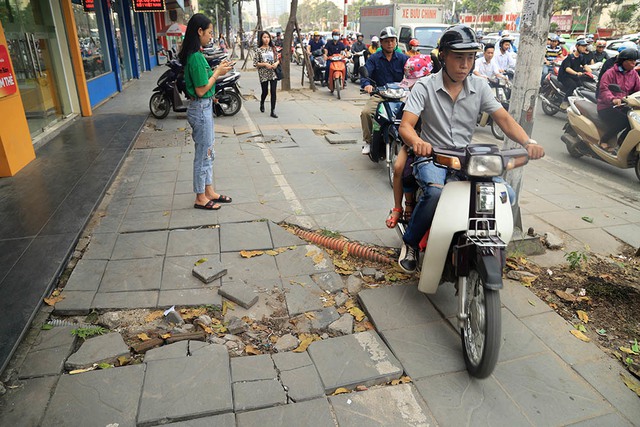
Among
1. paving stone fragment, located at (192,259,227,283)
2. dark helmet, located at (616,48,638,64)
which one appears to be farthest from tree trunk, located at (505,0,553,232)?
dark helmet, located at (616,48,638,64)

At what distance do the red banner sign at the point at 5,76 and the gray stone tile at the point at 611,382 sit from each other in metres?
6.32

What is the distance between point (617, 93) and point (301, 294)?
628 cm

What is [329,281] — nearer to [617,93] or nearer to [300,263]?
[300,263]

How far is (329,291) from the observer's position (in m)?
3.51

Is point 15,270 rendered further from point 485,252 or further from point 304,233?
point 485,252

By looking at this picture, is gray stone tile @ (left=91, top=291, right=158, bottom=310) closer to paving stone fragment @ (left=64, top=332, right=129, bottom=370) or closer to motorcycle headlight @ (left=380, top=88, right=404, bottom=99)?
paving stone fragment @ (left=64, top=332, right=129, bottom=370)

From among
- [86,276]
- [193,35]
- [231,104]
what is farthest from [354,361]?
[231,104]

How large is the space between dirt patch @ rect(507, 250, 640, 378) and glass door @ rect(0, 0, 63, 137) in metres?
7.39

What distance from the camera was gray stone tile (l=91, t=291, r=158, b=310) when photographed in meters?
3.21

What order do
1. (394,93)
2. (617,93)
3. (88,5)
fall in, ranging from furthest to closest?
(88,5), (617,93), (394,93)

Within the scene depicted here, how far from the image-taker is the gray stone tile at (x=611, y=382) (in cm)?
240

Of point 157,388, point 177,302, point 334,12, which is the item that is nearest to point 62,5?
point 177,302

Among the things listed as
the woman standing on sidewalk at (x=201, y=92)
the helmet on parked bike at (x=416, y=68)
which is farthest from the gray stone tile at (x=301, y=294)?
the helmet on parked bike at (x=416, y=68)

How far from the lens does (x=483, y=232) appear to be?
8.54ft
